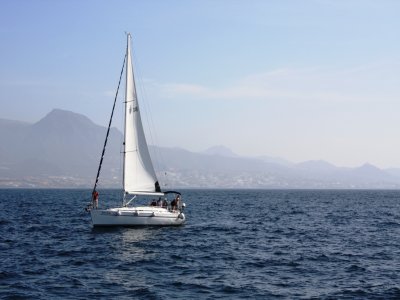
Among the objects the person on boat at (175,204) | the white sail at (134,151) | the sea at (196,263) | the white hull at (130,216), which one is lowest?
the sea at (196,263)

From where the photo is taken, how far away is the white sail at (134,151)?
4997 cm

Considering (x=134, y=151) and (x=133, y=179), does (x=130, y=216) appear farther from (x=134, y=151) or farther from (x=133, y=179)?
(x=134, y=151)

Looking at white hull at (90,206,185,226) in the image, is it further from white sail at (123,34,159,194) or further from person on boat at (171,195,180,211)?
person on boat at (171,195,180,211)

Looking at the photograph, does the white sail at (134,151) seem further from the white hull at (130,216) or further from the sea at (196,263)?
the sea at (196,263)

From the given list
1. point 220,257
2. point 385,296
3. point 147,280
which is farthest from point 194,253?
point 385,296

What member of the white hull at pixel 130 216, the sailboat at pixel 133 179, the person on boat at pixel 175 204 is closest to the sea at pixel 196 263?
the white hull at pixel 130 216

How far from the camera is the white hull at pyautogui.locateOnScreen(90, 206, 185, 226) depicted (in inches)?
1903

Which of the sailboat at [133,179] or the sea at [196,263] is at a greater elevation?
the sailboat at [133,179]

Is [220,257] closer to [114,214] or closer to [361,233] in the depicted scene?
[114,214]

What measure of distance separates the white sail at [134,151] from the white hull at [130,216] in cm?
214

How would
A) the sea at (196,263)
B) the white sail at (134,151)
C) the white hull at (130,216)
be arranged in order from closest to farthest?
the sea at (196,263), the white hull at (130,216), the white sail at (134,151)

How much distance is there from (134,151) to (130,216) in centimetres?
655

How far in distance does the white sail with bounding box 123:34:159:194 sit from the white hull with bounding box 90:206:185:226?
2.14 metres

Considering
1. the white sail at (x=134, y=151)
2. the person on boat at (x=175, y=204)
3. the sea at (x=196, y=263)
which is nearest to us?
the sea at (x=196, y=263)
